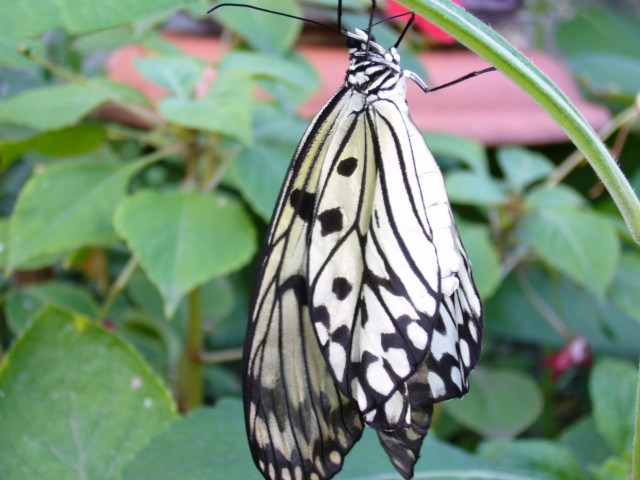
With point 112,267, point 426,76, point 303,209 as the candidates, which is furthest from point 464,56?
point 303,209

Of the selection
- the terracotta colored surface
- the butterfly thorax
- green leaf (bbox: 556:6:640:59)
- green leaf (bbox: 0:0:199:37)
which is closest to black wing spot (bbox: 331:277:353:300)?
the butterfly thorax

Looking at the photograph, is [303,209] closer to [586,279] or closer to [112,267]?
[586,279]

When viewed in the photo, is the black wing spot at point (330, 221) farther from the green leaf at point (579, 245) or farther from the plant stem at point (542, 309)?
the plant stem at point (542, 309)

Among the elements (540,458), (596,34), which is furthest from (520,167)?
(596,34)

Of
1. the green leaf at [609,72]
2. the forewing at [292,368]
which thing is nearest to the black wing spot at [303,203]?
the forewing at [292,368]

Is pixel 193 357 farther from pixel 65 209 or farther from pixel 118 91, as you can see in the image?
pixel 118 91

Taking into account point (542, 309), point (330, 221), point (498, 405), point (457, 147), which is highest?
point (330, 221)
